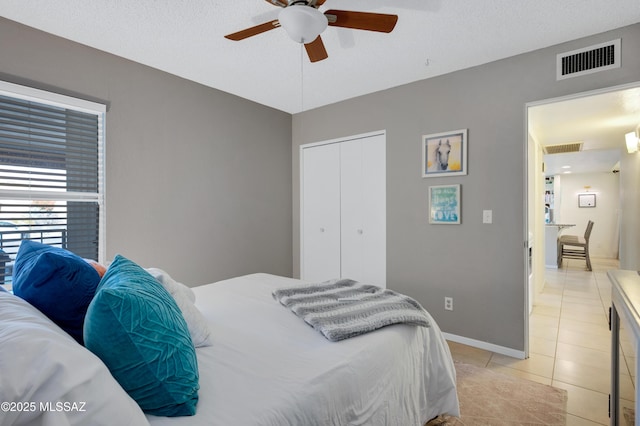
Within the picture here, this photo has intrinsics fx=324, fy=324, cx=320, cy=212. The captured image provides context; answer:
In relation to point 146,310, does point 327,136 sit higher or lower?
higher

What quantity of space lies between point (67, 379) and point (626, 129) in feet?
18.6

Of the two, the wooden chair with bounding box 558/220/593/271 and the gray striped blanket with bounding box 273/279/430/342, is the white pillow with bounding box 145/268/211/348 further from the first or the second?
the wooden chair with bounding box 558/220/593/271

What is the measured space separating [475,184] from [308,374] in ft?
8.05

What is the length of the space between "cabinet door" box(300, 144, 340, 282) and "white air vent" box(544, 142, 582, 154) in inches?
142

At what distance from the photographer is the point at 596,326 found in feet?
11.2

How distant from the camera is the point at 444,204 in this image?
312cm

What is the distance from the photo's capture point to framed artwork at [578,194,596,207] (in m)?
9.05

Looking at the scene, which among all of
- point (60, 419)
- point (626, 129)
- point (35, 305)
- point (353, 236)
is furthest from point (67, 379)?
point (626, 129)

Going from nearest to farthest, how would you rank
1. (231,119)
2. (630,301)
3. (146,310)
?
(146,310)
(630,301)
(231,119)

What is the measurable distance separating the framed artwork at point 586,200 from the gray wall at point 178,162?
9.27 metres

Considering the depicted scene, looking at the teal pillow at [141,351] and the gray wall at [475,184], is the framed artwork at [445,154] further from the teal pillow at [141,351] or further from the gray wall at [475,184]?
the teal pillow at [141,351]

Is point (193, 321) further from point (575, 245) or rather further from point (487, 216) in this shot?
point (575, 245)

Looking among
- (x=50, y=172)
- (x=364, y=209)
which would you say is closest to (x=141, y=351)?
(x=50, y=172)

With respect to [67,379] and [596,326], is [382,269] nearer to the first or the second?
[596,326]
